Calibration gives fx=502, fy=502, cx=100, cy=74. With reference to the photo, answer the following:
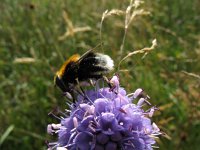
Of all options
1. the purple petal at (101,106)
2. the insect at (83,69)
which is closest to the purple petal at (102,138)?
the purple petal at (101,106)

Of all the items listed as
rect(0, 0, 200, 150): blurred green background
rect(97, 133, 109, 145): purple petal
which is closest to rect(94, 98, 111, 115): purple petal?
rect(97, 133, 109, 145): purple petal

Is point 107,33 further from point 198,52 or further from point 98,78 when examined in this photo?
point 98,78

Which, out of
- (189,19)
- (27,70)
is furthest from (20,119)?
(189,19)

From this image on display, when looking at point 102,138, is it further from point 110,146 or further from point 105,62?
point 105,62

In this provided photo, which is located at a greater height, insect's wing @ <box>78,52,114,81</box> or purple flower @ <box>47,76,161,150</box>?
insect's wing @ <box>78,52,114,81</box>

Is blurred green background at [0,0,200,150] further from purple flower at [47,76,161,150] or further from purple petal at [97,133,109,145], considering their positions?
purple petal at [97,133,109,145]

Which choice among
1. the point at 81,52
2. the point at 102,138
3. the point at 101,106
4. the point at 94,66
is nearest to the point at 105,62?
the point at 94,66

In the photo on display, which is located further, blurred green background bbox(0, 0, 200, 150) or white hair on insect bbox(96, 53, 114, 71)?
blurred green background bbox(0, 0, 200, 150)
